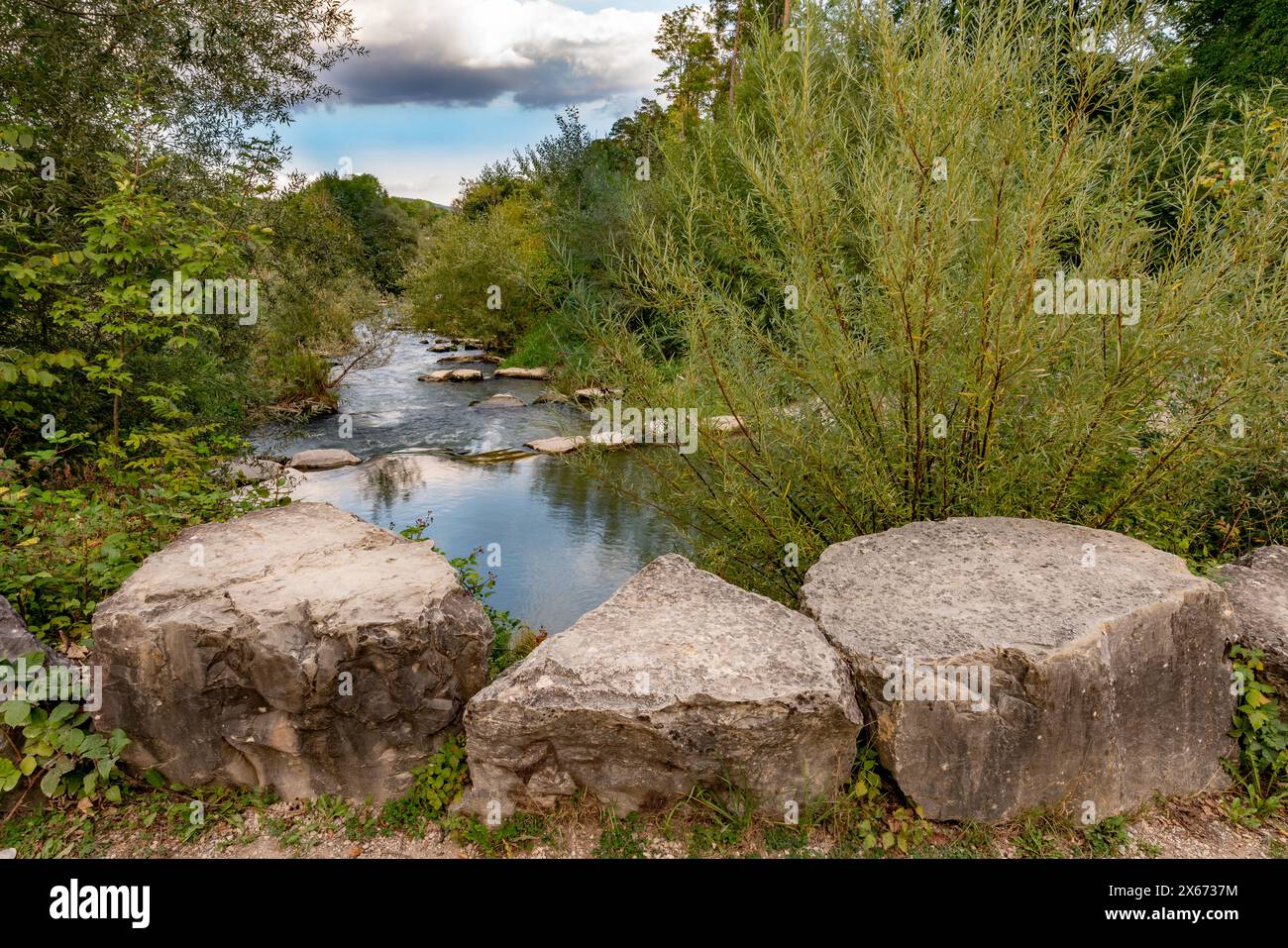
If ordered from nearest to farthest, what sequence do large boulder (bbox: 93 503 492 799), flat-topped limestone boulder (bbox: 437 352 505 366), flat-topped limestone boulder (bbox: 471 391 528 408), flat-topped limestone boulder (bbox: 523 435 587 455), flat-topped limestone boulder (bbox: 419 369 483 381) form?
large boulder (bbox: 93 503 492 799)
flat-topped limestone boulder (bbox: 523 435 587 455)
flat-topped limestone boulder (bbox: 471 391 528 408)
flat-topped limestone boulder (bbox: 419 369 483 381)
flat-topped limestone boulder (bbox: 437 352 505 366)

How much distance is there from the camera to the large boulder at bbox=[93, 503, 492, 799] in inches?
123

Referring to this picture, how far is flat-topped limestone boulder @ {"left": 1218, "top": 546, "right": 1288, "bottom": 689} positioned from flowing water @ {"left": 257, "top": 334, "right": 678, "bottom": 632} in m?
3.98

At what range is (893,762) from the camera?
9.56ft

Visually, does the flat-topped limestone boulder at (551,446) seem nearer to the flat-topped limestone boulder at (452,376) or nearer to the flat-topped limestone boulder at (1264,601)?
the flat-topped limestone boulder at (452,376)

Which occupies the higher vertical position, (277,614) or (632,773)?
(277,614)

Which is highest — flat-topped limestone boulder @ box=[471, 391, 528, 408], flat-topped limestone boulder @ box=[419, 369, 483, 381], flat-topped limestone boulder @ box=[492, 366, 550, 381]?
flat-topped limestone boulder @ box=[492, 366, 550, 381]

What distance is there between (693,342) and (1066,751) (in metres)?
2.55

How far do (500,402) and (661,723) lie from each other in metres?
15.0

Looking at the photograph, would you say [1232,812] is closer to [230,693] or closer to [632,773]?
[632,773]

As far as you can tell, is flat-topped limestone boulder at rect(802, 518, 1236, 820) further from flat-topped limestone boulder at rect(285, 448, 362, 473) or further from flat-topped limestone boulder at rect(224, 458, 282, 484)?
Result: flat-topped limestone boulder at rect(285, 448, 362, 473)

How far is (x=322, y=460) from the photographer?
11938 mm

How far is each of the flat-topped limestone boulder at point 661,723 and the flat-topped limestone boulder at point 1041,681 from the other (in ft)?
0.84

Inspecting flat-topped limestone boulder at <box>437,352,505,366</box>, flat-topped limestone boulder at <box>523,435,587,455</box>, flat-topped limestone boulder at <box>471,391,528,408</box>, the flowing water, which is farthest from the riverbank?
flat-topped limestone boulder at <box>437,352,505,366</box>

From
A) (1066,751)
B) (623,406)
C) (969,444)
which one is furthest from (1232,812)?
(623,406)
